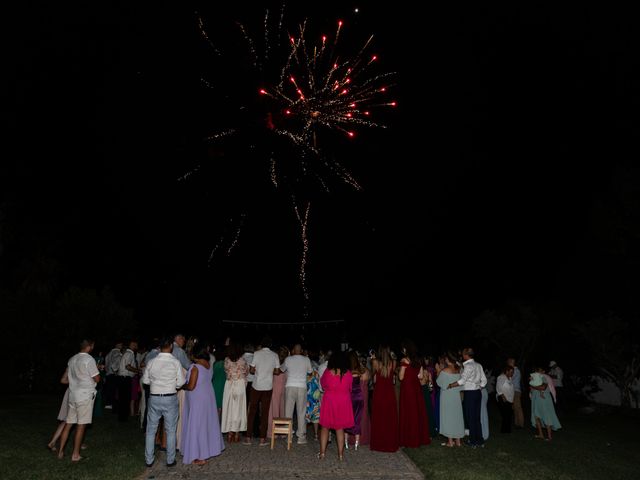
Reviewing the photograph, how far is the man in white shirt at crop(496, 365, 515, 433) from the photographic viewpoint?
11.7 metres

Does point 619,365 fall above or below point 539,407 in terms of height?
above

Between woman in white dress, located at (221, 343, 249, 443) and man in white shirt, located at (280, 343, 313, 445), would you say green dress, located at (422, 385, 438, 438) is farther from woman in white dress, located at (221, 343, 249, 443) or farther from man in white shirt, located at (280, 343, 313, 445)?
woman in white dress, located at (221, 343, 249, 443)

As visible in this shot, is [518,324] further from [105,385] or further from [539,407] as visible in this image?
[105,385]

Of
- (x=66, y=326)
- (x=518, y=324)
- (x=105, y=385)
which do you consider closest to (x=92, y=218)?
(x=66, y=326)

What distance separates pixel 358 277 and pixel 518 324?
101ft

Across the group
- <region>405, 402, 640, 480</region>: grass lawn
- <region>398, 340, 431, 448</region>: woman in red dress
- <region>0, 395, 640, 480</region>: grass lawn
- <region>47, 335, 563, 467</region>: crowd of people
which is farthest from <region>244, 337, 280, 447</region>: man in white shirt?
<region>405, 402, 640, 480</region>: grass lawn

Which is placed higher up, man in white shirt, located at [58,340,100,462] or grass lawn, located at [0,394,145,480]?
man in white shirt, located at [58,340,100,462]

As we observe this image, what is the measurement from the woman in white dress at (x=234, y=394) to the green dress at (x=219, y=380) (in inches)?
30.4

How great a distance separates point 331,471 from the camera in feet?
25.6

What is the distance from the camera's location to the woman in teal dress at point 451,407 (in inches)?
398

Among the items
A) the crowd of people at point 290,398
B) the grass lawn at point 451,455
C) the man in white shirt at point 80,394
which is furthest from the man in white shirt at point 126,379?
the man in white shirt at point 80,394

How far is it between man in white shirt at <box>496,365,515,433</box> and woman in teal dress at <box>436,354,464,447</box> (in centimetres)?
190

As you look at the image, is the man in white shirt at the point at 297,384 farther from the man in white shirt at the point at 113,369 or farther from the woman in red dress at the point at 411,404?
the man in white shirt at the point at 113,369

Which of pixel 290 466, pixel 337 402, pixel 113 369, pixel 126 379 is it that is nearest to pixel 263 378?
pixel 337 402
